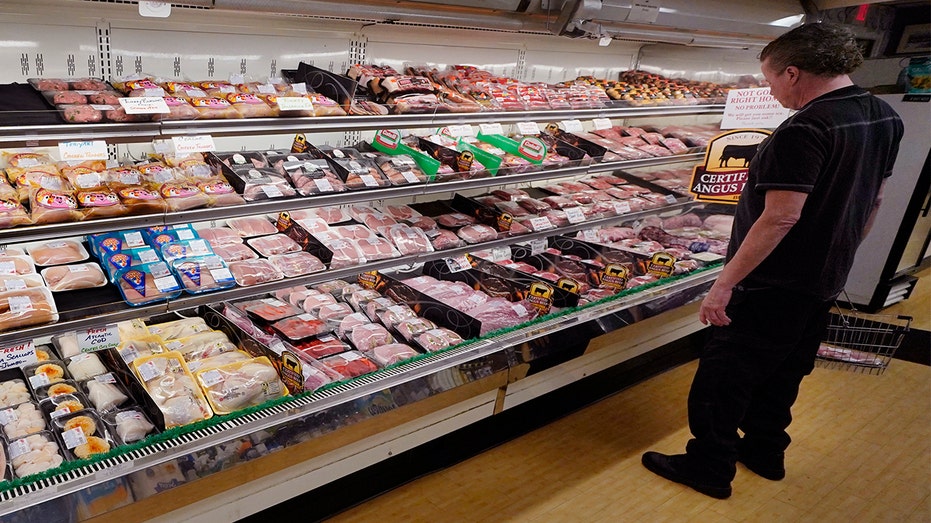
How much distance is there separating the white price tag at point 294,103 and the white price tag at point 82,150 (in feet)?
2.03

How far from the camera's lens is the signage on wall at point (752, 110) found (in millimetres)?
3656

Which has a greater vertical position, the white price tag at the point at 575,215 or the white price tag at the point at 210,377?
the white price tag at the point at 575,215

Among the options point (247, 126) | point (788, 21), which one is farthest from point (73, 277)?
point (788, 21)

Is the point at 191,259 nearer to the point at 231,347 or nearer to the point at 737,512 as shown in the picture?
the point at 231,347

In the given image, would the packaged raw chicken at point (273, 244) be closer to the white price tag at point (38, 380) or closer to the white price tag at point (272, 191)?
the white price tag at point (272, 191)

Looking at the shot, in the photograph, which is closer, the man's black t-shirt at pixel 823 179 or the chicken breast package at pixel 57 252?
the chicken breast package at pixel 57 252

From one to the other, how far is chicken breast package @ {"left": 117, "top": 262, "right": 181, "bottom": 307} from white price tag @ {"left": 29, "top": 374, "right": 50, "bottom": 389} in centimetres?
42

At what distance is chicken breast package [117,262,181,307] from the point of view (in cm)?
214

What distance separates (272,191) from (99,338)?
0.79 meters

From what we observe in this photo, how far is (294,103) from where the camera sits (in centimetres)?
239

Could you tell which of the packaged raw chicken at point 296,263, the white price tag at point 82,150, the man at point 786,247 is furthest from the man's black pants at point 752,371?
the white price tag at point 82,150

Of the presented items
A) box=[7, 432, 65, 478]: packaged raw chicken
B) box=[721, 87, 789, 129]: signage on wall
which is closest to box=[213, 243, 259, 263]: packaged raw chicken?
box=[7, 432, 65, 478]: packaged raw chicken

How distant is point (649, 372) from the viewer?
13.2 feet

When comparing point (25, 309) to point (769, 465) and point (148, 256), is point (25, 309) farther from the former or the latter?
point (769, 465)
